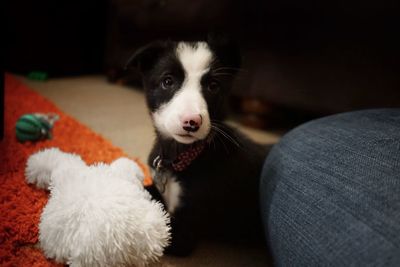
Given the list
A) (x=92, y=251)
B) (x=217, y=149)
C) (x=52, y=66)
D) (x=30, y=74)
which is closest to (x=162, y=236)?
(x=92, y=251)

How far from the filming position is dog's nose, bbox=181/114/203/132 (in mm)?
1006

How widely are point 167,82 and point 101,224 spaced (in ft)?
1.78

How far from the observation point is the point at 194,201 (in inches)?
44.6

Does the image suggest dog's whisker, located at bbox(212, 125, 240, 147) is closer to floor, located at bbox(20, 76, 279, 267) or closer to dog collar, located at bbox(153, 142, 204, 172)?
dog collar, located at bbox(153, 142, 204, 172)

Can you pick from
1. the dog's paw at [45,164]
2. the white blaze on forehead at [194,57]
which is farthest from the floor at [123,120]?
the white blaze on forehead at [194,57]

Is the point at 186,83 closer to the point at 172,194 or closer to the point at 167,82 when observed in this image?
the point at 167,82

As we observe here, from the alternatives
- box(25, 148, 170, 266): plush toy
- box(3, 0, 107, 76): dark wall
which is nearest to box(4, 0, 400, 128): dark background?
box(3, 0, 107, 76): dark wall

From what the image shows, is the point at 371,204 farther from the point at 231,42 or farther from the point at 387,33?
the point at 387,33

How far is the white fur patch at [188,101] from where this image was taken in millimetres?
1039

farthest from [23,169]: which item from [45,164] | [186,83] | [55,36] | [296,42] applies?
[55,36]

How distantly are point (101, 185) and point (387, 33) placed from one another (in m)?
1.59

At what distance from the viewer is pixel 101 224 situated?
784 millimetres

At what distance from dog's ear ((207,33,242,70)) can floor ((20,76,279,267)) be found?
0.61 m

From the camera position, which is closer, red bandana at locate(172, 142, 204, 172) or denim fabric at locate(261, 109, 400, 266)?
denim fabric at locate(261, 109, 400, 266)
